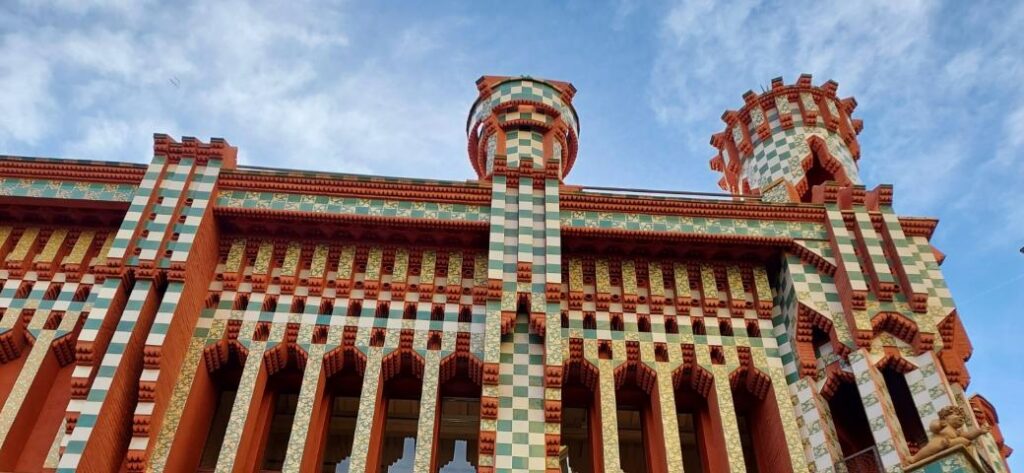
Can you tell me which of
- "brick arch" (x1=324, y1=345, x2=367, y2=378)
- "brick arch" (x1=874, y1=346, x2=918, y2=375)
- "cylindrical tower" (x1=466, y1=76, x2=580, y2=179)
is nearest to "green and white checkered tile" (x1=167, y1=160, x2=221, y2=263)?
"brick arch" (x1=324, y1=345, x2=367, y2=378)

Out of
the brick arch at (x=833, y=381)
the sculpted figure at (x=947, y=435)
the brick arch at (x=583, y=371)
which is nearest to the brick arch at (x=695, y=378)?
the brick arch at (x=583, y=371)

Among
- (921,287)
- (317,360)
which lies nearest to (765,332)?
(921,287)

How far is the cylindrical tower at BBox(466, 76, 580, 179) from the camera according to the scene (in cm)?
1576

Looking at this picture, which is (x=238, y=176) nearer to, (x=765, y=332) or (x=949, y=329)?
(x=765, y=332)

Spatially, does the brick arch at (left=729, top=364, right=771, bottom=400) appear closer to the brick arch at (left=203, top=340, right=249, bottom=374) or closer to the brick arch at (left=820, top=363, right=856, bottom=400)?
the brick arch at (left=820, top=363, right=856, bottom=400)

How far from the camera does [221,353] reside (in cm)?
1247

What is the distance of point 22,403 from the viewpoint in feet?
37.8

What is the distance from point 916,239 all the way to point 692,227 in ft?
11.1

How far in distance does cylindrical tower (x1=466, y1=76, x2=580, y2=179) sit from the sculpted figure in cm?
734

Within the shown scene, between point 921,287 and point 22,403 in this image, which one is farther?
point 921,287

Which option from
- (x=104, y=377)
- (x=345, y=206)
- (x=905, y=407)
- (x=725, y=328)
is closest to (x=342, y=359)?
(x=345, y=206)

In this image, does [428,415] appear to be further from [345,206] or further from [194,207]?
[194,207]

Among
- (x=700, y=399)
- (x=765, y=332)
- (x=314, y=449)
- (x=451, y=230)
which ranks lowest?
(x=314, y=449)

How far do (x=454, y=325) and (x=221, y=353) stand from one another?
124 inches
